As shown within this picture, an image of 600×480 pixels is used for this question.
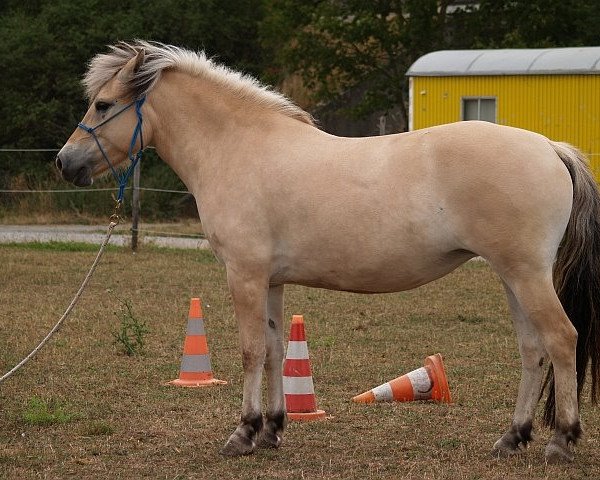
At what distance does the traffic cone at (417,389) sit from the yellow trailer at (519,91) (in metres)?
11.7

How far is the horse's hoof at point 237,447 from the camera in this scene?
19.7ft

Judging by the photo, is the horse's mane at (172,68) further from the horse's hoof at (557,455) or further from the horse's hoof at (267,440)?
the horse's hoof at (557,455)

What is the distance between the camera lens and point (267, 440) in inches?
245

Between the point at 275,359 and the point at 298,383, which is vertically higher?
the point at 275,359

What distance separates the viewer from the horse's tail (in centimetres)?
577

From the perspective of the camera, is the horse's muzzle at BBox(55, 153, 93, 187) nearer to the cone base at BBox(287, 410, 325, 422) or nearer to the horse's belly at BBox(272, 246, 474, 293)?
the horse's belly at BBox(272, 246, 474, 293)

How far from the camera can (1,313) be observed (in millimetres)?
10906

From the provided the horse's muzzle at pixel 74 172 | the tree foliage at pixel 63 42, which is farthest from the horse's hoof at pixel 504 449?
the tree foliage at pixel 63 42

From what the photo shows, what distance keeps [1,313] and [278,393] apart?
5.35m

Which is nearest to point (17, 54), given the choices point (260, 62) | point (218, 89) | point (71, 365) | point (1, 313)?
point (260, 62)

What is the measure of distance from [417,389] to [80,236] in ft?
43.8

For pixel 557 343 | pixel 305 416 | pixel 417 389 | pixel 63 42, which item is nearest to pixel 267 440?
pixel 305 416

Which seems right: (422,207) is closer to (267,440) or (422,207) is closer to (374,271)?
(374,271)

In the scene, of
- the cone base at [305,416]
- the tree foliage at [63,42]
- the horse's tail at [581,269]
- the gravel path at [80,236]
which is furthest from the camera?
the tree foliage at [63,42]
